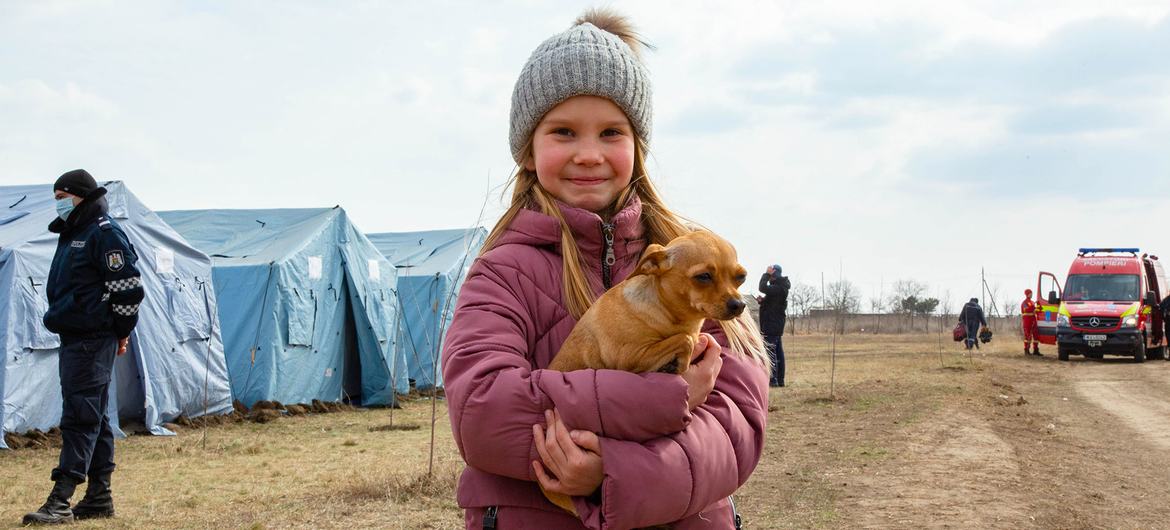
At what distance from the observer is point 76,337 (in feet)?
23.2

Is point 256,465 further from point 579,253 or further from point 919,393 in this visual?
point 919,393

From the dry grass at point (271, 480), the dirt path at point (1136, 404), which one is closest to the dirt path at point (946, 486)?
the dirt path at point (1136, 404)

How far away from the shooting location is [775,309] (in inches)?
699

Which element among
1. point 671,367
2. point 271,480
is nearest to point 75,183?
point 271,480

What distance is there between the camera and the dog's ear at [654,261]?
7.40 ft

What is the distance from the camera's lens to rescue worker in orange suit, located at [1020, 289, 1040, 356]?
96.9 feet

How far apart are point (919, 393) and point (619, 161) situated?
49.0 feet

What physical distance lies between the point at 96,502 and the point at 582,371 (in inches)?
266

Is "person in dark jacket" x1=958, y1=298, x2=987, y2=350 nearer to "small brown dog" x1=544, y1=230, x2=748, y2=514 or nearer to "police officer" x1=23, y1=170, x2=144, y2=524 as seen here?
"police officer" x1=23, y1=170, x2=144, y2=524

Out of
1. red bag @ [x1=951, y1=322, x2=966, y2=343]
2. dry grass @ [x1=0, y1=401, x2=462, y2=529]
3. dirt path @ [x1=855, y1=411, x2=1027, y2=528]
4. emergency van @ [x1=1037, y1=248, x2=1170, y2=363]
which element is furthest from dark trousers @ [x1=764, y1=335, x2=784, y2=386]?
red bag @ [x1=951, y1=322, x2=966, y2=343]

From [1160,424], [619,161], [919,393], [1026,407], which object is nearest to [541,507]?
[619,161]

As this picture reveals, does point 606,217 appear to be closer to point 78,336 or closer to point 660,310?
point 660,310

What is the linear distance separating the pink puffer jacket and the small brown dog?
0.12 metres

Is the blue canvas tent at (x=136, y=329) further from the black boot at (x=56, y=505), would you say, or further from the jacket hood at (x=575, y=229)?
the jacket hood at (x=575, y=229)
